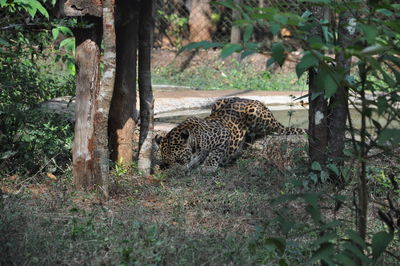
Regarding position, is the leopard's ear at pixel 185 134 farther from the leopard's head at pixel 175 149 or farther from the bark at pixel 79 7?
the bark at pixel 79 7

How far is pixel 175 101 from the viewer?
36.1ft

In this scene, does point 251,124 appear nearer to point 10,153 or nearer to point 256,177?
point 256,177

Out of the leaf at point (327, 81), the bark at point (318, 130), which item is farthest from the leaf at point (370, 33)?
the bark at point (318, 130)

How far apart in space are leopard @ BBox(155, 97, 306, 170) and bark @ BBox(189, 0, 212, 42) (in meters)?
7.95

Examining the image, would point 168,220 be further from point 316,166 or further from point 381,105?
point 381,105

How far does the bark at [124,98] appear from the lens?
6.77 metres

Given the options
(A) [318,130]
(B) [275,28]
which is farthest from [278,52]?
(A) [318,130]

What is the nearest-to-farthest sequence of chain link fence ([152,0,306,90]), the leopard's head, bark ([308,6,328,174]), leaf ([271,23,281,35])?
leaf ([271,23,281,35]) → bark ([308,6,328,174]) → the leopard's head → chain link fence ([152,0,306,90])

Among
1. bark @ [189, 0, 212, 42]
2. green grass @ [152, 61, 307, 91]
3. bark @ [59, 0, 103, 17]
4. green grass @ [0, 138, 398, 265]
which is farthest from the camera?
bark @ [189, 0, 212, 42]

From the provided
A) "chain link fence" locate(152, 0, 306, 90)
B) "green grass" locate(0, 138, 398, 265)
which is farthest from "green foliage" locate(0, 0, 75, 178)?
"chain link fence" locate(152, 0, 306, 90)

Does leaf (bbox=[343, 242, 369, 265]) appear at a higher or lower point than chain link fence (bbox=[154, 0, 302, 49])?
lower

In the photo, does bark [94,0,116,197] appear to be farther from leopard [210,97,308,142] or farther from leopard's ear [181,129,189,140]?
leopard [210,97,308,142]

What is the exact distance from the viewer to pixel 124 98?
689 cm

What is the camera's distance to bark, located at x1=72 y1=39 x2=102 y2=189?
580 centimetres
